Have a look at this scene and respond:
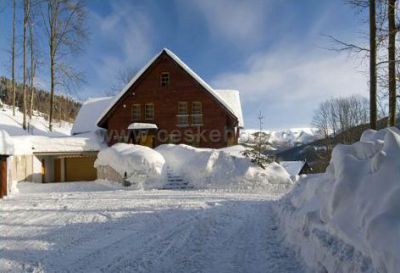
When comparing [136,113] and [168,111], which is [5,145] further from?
[168,111]

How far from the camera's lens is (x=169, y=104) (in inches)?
999

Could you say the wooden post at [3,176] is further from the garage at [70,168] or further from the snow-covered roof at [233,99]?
the snow-covered roof at [233,99]

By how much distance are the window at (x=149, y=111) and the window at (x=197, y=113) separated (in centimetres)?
293

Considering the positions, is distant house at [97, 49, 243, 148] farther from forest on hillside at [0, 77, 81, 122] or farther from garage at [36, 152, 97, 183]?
forest on hillside at [0, 77, 81, 122]

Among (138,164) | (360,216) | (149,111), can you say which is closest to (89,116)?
(149,111)

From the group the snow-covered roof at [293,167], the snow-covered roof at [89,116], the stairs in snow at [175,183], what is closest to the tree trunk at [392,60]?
the stairs in snow at [175,183]

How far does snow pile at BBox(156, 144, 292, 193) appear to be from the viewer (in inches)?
709

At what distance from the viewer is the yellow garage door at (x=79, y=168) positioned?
88.4 feet

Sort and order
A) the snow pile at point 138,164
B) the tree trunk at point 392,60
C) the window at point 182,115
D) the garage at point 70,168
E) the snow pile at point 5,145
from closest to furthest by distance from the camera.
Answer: the tree trunk at point 392,60
the snow pile at point 5,145
the snow pile at point 138,164
the window at point 182,115
the garage at point 70,168

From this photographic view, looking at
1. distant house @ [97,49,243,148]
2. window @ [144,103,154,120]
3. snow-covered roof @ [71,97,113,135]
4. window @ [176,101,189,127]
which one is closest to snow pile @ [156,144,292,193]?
distant house @ [97,49,243,148]

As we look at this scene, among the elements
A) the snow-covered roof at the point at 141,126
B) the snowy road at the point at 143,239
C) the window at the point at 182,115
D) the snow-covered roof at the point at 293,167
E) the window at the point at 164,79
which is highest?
the window at the point at 164,79

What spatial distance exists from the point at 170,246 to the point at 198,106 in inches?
749

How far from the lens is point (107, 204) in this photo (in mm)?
11836

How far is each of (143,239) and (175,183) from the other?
11838 millimetres
